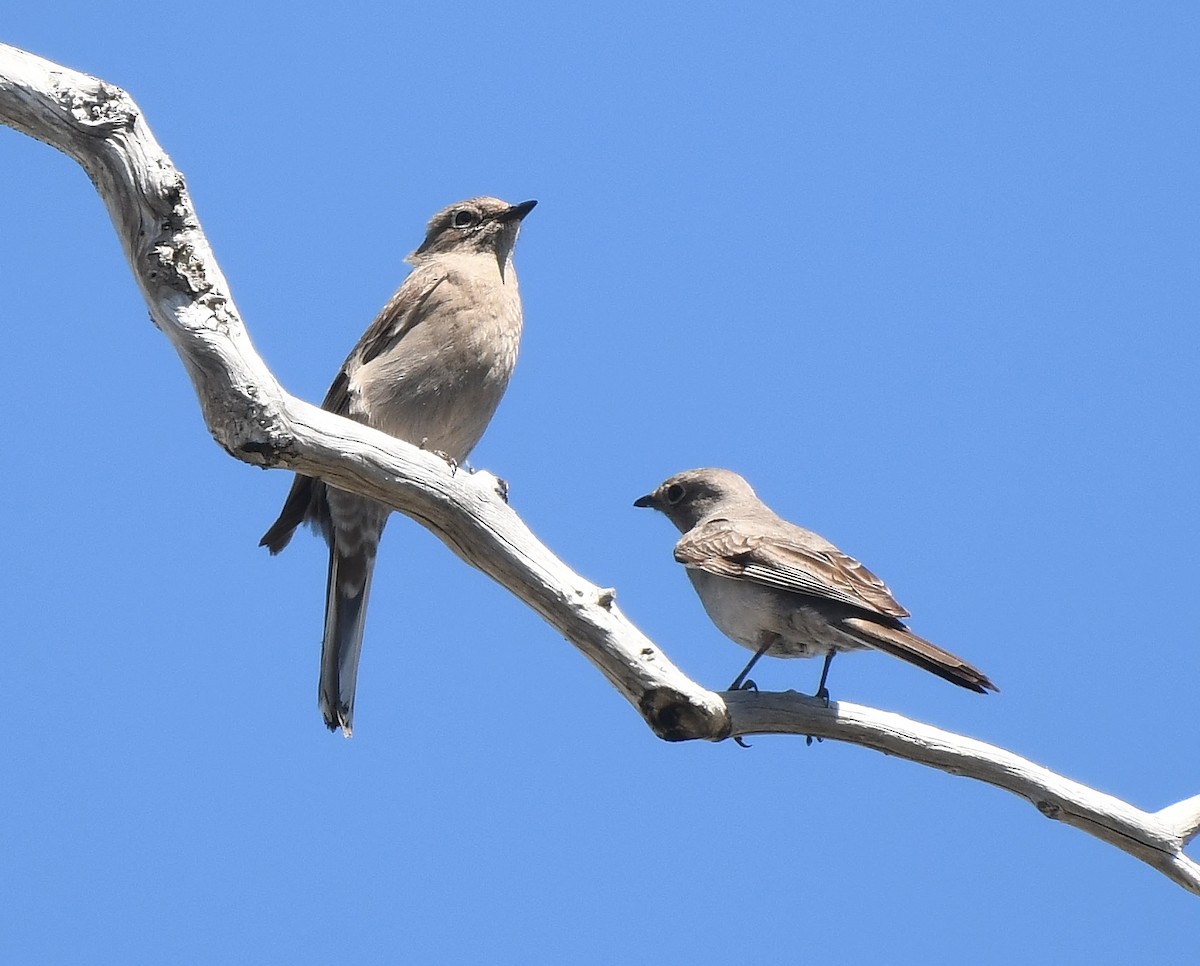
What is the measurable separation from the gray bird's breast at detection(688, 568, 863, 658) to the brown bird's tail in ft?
0.46

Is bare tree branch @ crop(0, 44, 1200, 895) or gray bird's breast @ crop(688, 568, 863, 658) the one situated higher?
gray bird's breast @ crop(688, 568, 863, 658)

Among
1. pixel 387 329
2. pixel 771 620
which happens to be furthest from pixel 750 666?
pixel 387 329

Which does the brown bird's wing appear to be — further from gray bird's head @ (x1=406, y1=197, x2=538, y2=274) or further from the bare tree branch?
the bare tree branch

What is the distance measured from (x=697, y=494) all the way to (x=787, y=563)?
5.80 ft

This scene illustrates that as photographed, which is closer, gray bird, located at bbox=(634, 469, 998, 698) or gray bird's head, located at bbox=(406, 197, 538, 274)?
gray bird, located at bbox=(634, 469, 998, 698)

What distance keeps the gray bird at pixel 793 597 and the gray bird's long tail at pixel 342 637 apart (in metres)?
1.78

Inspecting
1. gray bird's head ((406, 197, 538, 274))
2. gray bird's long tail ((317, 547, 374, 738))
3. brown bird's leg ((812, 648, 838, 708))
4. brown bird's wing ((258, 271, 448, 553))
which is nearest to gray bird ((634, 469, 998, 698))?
brown bird's leg ((812, 648, 838, 708))

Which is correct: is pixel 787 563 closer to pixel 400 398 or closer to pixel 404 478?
pixel 404 478

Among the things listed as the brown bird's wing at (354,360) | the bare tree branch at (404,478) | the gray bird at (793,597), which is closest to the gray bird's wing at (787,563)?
the gray bird at (793,597)

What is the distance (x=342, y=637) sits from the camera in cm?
767

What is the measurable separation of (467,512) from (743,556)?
1.70 m

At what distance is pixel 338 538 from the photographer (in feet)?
25.9

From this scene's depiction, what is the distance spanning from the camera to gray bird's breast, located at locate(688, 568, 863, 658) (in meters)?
6.82

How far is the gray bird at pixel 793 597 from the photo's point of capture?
6.38 meters
